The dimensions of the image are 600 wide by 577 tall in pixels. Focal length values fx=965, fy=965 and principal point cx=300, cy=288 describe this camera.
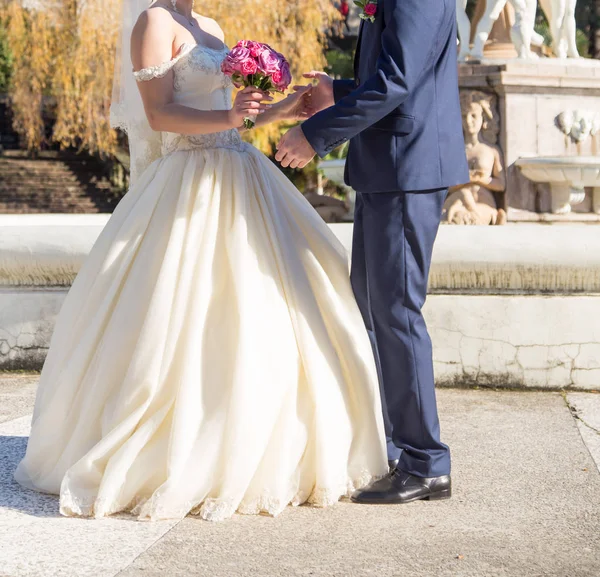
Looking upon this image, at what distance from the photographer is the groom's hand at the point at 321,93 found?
11.9 ft

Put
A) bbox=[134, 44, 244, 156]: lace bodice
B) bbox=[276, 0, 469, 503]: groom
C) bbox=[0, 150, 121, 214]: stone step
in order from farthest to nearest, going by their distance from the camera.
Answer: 1. bbox=[0, 150, 121, 214]: stone step
2. bbox=[134, 44, 244, 156]: lace bodice
3. bbox=[276, 0, 469, 503]: groom

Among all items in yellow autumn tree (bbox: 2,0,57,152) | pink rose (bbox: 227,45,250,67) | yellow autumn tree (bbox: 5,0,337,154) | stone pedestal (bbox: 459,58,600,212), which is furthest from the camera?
yellow autumn tree (bbox: 2,0,57,152)

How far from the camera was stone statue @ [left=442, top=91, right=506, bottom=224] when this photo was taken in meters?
7.84

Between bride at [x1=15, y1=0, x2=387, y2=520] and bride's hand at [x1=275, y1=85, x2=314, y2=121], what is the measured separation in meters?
0.01

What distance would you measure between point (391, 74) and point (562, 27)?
6483 millimetres

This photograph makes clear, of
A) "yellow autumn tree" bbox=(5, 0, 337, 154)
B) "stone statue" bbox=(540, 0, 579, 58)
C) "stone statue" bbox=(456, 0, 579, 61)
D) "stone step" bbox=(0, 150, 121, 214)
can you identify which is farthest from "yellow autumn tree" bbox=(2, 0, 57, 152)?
"stone statue" bbox=(540, 0, 579, 58)

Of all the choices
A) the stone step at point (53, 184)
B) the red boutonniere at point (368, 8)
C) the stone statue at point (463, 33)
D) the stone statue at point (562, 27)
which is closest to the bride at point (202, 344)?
the red boutonniere at point (368, 8)

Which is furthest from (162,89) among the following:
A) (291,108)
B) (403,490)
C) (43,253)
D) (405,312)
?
(43,253)

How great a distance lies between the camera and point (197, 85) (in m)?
3.59

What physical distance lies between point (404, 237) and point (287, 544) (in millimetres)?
1083

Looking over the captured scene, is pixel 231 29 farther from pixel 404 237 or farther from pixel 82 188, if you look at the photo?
pixel 404 237

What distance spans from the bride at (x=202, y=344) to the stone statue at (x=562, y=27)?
5871 mm

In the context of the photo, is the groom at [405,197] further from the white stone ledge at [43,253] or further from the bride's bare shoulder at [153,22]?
the white stone ledge at [43,253]

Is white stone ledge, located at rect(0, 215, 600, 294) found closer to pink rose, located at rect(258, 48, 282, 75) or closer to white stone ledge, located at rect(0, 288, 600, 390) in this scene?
white stone ledge, located at rect(0, 288, 600, 390)
